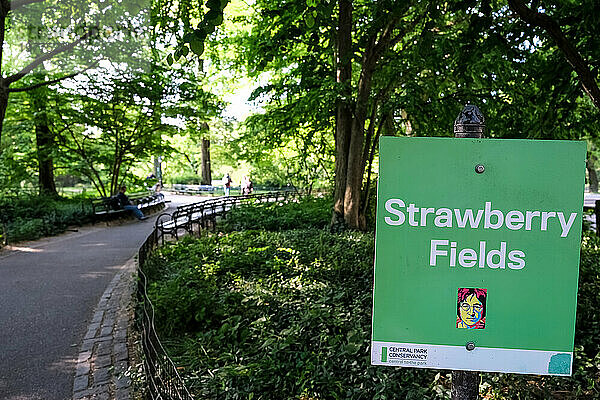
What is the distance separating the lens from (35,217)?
16016 millimetres

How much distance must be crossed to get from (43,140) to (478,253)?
805 inches

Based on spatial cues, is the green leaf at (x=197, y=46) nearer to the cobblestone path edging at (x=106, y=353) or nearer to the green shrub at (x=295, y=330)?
the green shrub at (x=295, y=330)

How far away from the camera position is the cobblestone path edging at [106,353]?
464 cm

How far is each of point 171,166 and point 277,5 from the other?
30818 mm

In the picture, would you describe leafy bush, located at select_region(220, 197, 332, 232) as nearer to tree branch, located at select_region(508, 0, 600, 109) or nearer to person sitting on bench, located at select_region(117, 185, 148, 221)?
person sitting on bench, located at select_region(117, 185, 148, 221)

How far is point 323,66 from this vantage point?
11922 millimetres

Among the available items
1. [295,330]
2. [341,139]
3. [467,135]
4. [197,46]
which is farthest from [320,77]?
[467,135]

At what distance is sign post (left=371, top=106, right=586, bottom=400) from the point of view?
62.1 inches

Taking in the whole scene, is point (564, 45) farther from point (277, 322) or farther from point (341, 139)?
point (341, 139)

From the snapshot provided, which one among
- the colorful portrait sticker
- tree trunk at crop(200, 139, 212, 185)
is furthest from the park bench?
the colorful portrait sticker

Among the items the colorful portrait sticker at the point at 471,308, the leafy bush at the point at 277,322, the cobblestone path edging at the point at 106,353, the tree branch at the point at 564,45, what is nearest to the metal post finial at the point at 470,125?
the colorful portrait sticker at the point at 471,308

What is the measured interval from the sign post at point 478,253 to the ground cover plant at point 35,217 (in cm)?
1323

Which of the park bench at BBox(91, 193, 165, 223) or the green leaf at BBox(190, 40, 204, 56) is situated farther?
the park bench at BBox(91, 193, 165, 223)

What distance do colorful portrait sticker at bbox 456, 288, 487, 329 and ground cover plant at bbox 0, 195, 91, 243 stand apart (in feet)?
43.8
